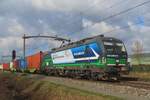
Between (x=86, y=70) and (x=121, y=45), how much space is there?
13.4ft

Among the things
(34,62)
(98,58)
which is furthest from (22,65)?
(98,58)

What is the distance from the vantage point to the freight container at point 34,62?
54.2m

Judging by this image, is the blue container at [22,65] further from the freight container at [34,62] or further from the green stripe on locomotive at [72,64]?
the green stripe on locomotive at [72,64]

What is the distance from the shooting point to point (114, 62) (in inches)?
1065

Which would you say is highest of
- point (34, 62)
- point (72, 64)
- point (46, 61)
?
point (34, 62)

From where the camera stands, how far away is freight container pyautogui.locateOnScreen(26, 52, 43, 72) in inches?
2133

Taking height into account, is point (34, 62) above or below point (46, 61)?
above

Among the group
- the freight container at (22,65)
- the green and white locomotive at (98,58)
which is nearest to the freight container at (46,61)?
the green and white locomotive at (98,58)

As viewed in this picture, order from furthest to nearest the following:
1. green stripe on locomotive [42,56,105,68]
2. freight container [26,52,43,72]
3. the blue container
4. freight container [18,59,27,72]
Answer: freight container [18,59,27,72], the blue container, freight container [26,52,43,72], green stripe on locomotive [42,56,105,68]

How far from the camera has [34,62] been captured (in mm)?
58406

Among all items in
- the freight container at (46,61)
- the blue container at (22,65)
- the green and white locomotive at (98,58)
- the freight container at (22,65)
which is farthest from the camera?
the freight container at (22,65)

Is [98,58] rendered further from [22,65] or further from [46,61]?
[22,65]

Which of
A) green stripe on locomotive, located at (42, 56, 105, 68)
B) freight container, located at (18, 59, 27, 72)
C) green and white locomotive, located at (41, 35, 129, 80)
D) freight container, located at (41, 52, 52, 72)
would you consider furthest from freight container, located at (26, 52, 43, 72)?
green and white locomotive, located at (41, 35, 129, 80)

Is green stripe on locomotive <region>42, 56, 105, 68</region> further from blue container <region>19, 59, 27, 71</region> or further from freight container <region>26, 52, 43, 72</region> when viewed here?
blue container <region>19, 59, 27, 71</region>
